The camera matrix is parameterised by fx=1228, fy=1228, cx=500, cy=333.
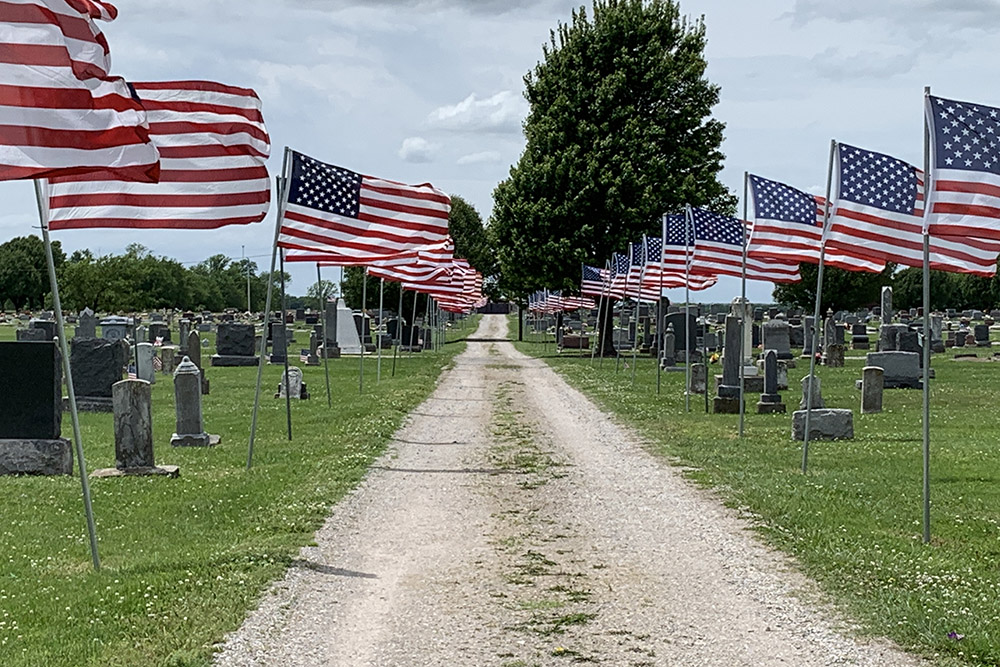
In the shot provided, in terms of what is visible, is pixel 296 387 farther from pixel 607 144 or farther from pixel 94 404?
pixel 607 144

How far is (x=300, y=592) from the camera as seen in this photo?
891 centimetres

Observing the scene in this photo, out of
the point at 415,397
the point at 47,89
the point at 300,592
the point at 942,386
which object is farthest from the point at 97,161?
the point at 942,386

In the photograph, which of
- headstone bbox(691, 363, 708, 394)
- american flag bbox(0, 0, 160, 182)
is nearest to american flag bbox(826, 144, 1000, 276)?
american flag bbox(0, 0, 160, 182)

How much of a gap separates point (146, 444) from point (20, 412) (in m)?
1.72

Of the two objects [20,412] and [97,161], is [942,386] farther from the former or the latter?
[97,161]

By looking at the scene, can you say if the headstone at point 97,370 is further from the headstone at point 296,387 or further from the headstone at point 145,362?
the headstone at point 145,362

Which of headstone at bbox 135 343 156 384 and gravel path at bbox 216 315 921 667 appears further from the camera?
headstone at bbox 135 343 156 384

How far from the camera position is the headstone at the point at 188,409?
1847cm

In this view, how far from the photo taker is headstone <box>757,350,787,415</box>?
24.6 meters

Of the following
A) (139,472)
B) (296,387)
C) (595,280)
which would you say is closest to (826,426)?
(139,472)

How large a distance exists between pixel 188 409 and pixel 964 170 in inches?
475

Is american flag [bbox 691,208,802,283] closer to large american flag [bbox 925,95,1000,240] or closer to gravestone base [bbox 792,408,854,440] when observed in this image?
gravestone base [bbox 792,408,854,440]

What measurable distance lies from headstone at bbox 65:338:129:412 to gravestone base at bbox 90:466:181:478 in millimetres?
10010

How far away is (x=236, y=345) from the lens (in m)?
42.1
